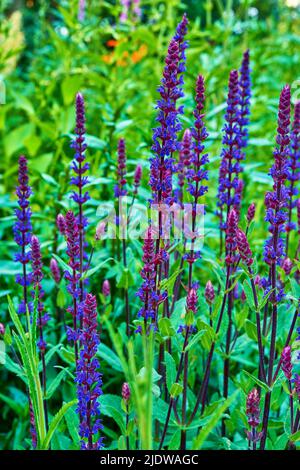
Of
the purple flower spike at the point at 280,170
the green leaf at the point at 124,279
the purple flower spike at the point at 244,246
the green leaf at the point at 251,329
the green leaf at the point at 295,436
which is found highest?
the purple flower spike at the point at 280,170

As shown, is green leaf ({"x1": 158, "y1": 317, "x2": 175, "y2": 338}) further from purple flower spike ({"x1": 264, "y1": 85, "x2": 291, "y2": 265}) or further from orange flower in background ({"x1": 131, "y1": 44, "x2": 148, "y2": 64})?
orange flower in background ({"x1": 131, "y1": 44, "x2": 148, "y2": 64})

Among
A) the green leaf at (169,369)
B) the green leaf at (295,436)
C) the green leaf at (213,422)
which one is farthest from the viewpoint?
the green leaf at (169,369)

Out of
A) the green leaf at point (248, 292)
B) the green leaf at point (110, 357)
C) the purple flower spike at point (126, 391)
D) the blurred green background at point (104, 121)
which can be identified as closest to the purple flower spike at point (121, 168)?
the blurred green background at point (104, 121)

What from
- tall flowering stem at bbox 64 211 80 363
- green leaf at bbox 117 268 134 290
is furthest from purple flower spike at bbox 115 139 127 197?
tall flowering stem at bbox 64 211 80 363

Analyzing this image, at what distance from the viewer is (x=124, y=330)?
2.46m

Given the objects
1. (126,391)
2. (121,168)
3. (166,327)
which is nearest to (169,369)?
(166,327)

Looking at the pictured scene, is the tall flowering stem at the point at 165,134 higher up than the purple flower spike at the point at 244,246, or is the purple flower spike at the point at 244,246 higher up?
the tall flowering stem at the point at 165,134

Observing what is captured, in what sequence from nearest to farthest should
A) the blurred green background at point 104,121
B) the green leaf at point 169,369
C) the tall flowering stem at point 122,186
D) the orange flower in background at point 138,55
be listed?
the green leaf at point 169,369 → the tall flowering stem at point 122,186 → the blurred green background at point 104,121 → the orange flower in background at point 138,55

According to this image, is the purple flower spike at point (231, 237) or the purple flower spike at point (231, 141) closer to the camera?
the purple flower spike at point (231, 237)

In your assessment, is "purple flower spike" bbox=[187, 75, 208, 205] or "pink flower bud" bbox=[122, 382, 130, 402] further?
"purple flower spike" bbox=[187, 75, 208, 205]

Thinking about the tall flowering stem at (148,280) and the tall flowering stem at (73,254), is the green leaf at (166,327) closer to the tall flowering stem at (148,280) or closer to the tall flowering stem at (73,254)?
the tall flowering stem at (148,280)

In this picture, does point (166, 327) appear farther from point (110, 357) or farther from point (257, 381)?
point (110, 357)

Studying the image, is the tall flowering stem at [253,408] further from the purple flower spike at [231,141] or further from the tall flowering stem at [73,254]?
the purple flower spike at [231,141]
